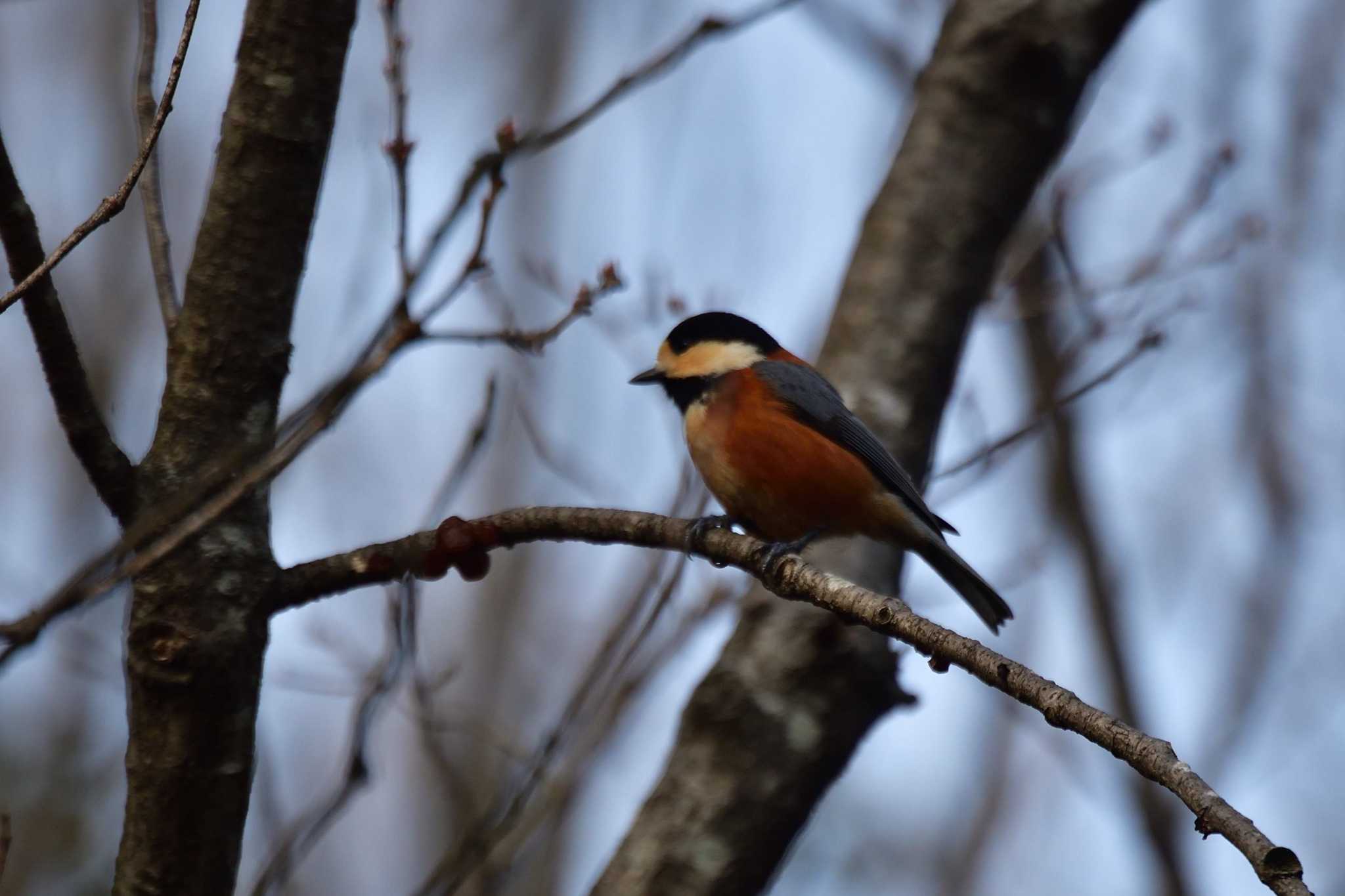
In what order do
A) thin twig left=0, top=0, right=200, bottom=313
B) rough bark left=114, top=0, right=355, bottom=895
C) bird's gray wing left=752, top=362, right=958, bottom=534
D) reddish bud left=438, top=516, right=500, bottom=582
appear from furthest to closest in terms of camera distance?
bird's gray wing left=752, top=362, right=958, bottom=534, reddish bud left=438, top=516, right=500, bottom=582, rough bark left=114, top=0, right=355, bottom=895, thin twig left=0, top=0, right=200, bottom=313

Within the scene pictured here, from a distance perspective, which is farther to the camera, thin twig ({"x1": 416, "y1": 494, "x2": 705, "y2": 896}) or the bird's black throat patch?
the bird's black throat patch

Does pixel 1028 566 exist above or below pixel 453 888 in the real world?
above

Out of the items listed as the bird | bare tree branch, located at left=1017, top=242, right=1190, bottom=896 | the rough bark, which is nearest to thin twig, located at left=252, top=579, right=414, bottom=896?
the rough bark

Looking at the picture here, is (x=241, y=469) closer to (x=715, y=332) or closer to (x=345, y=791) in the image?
(x=345, y=791)

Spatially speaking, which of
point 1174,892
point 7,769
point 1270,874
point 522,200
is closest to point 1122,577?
point 1174,892

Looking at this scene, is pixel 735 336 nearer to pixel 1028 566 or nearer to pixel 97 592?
pixel 1028 566

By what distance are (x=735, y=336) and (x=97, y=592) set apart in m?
3.70

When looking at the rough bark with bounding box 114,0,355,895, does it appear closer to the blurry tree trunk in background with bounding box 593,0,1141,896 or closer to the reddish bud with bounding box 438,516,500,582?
the reddish bud with bounding box 438,516,500,582

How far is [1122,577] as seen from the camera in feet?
19.7

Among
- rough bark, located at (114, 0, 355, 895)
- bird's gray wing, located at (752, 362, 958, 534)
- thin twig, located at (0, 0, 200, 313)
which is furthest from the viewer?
bird's gray wing, located at (752, 362, 958, 534)

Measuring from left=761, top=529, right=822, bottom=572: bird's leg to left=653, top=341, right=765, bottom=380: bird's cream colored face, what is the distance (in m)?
0.86

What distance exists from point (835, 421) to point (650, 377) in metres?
1.05

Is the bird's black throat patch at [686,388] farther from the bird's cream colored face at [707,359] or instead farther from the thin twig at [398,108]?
the thin twig at [398,108]

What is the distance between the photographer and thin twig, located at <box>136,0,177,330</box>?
2645mm
